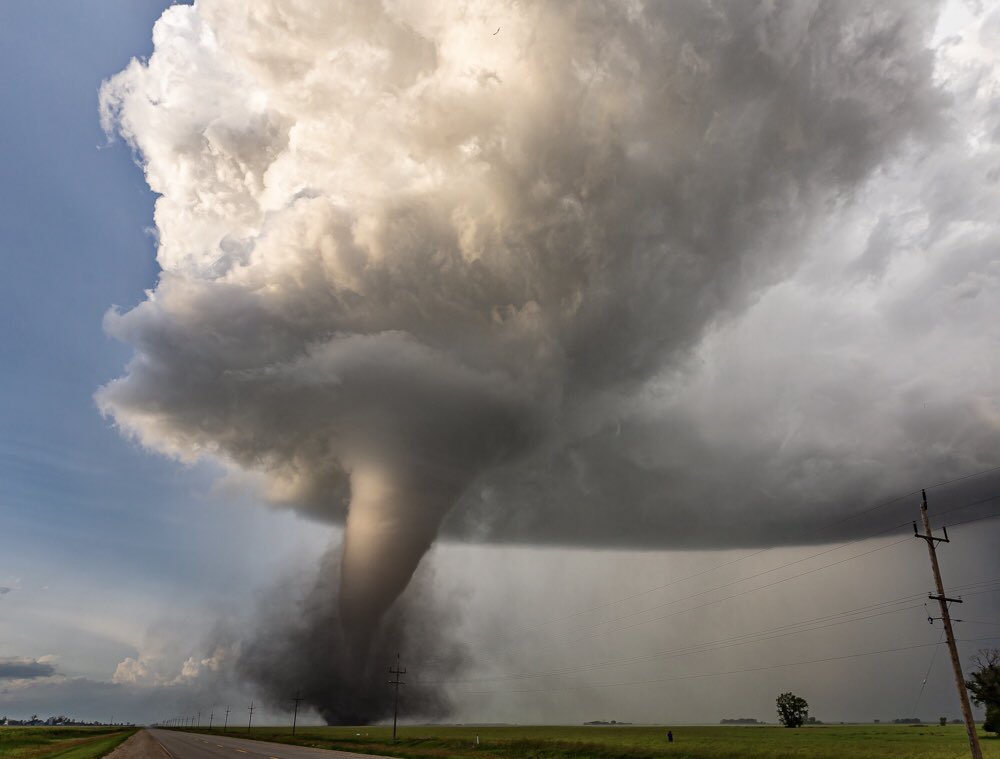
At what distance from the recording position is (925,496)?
136ft

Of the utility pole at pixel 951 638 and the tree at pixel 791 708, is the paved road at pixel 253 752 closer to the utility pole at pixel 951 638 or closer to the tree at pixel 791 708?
the utility pole at pixel 951 638

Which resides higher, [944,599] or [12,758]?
[944,599]

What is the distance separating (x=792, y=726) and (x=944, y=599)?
455 feet

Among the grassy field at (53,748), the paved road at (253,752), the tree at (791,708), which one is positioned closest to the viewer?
the paved road at (253,752)

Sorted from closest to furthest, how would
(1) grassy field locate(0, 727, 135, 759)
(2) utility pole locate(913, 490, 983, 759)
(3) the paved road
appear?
(2) utility pole locate(913, 490, 983, 759) < (3) the paved road < (1) grassy field locate(0, 727, 135, 759)

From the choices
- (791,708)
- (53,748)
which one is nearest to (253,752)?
(53,748)

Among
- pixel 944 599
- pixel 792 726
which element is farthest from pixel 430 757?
pixel 792 726

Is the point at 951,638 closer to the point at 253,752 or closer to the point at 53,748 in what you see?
the point at 253,752

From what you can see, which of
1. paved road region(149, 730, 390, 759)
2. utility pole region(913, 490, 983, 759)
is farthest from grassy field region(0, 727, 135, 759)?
utility pole region(913, 490, 983, 759)

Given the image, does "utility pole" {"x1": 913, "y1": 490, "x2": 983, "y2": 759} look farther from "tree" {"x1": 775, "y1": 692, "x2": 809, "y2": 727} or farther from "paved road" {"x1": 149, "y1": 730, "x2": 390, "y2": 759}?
"tree" {"x1": 775, "y1": 692, "x2": 809, "y2": 727}

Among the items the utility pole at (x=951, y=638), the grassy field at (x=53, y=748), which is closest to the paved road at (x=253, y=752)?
the grassy field at (x=53, y=748)

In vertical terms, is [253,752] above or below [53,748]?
above

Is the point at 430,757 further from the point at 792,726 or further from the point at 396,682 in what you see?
the point at 792,726

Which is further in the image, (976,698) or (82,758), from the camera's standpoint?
(976,698)
